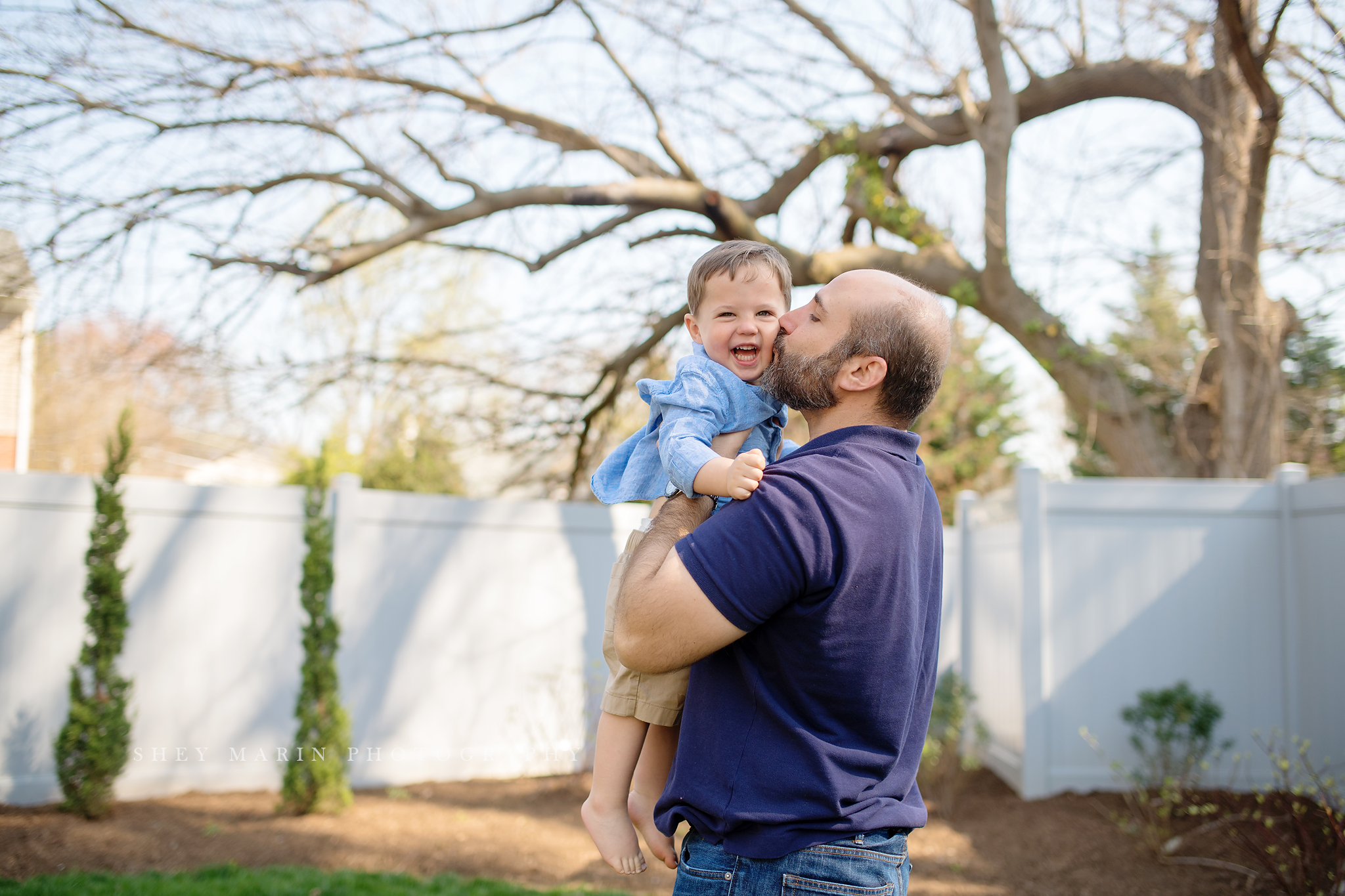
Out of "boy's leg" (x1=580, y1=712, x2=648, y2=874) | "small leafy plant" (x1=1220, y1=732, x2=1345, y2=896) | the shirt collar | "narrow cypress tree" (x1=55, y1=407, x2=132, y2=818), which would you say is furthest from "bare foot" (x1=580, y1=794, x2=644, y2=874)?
"narrow cypress tree" (x1=55, y1=407, x2=132, y2=818)

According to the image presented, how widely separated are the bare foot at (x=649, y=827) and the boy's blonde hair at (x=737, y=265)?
1.04 metres

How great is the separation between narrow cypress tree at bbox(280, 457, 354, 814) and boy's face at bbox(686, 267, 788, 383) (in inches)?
189

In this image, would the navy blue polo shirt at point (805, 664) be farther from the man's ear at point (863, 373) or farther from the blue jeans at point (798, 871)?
the man's ear at point (863, 373)

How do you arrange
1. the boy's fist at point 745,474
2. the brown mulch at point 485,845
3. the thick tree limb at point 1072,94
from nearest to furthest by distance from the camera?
the boy's fist at point 745,474 < the brown mulch at point 485,845 < the thick tree limb at point 1072,94

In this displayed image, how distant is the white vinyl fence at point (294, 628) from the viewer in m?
5.79

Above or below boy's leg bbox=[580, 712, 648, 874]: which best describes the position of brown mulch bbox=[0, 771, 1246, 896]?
below

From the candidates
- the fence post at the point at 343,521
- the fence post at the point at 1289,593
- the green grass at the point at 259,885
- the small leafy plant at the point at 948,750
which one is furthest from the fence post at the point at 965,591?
the fence post at the point at 343,521

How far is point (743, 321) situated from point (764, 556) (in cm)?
76

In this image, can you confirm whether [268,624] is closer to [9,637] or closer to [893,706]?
[9,637]

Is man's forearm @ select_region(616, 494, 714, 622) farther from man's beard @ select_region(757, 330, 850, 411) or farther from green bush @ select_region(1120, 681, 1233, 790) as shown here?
green bush @ select_region(1120, 681, 1233, 790)

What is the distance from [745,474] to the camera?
4.80ft

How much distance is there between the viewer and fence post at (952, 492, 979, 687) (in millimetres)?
8281

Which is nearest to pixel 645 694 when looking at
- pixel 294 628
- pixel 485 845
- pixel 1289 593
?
pixel 485 845

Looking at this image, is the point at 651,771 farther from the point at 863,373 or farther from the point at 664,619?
the point at 863,373
